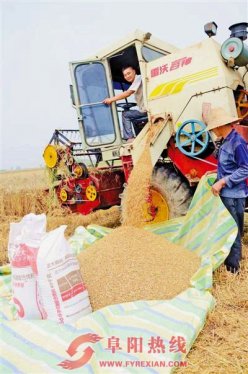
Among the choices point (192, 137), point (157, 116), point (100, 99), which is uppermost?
point (100, 99)

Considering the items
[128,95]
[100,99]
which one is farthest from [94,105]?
[128,95]

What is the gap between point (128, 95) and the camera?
538cm

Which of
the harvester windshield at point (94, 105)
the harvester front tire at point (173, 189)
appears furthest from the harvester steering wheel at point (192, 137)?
the harvester windshield at point (94, 105)

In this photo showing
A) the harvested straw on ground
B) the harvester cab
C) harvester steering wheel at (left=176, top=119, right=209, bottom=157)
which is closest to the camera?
the harvested straw on ground

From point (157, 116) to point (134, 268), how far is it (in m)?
2.67

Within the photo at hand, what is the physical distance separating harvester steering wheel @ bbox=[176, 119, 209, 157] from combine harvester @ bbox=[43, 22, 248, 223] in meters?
0.01

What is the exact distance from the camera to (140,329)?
7.11 feet

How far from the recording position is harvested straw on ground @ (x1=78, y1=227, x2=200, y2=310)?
270cm

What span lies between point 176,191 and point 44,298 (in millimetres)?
2687

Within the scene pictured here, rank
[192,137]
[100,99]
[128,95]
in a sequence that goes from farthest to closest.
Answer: [100,99] → [128,95] → [192,137]

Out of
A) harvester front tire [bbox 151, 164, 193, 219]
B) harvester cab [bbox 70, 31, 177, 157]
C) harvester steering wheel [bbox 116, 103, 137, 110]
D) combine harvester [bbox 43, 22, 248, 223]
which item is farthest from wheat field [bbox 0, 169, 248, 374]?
harvester steering wheel [bbox 116, 103, 137, 110]

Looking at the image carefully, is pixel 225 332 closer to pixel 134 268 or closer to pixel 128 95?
pixel 134 268

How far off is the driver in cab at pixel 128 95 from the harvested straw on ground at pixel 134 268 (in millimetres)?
2525

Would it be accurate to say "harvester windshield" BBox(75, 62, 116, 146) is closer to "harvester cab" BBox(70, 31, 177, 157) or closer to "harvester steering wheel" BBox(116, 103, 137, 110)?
"harvester cab" BBox(70, 31, 177, 157)
